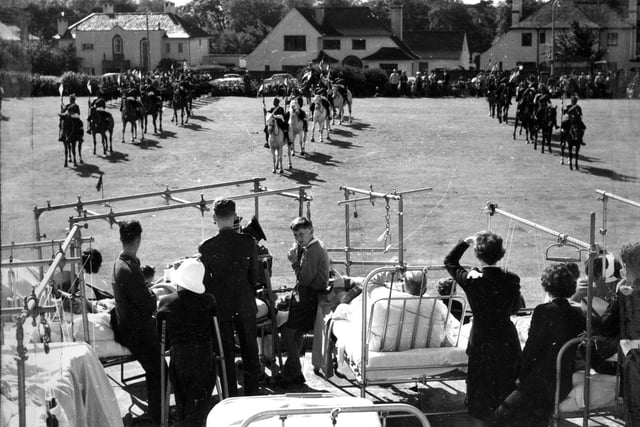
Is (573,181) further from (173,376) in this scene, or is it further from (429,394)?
(173,376)

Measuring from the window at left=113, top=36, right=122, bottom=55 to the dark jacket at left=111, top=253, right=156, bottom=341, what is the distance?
134 ft

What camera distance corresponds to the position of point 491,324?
650cm

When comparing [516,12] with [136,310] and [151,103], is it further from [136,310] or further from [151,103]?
[136,310]

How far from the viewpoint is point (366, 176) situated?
2405 centimetres

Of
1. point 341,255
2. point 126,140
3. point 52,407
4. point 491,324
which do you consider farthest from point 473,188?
point 52,407

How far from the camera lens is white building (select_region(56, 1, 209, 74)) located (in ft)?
149

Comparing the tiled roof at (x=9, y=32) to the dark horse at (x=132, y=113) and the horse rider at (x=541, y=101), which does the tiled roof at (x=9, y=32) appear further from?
the horse rider at (x=541, y=101)

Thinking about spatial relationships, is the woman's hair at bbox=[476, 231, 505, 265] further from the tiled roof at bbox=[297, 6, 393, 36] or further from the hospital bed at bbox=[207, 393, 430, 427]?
the tiled roof at bbox=[297, 6, 393, 36]

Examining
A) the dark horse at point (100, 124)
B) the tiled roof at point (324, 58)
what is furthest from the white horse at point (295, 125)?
the tiled roof at point (324, 58)

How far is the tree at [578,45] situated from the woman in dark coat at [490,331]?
66.6ft

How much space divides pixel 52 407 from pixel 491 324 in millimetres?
2829

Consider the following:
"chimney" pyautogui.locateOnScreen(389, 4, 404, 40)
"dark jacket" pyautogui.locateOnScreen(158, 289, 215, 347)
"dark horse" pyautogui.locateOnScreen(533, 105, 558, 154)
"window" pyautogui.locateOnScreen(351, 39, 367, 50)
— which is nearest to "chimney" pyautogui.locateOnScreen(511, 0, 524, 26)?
"chimney" pyautogui.locateOnScreen(389, 4, 404, 40)

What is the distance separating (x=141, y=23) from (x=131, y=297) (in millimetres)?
43783

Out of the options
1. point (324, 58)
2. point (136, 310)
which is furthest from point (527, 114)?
point (136, 310)
